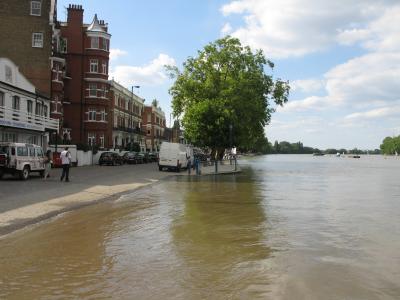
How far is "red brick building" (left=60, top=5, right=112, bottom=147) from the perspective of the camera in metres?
64.3

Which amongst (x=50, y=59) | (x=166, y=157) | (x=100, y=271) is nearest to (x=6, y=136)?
(x=166, y=157)

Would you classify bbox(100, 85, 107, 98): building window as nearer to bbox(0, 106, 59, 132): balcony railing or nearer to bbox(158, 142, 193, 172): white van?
bbox(0, 106, 59, 132): balcony railing

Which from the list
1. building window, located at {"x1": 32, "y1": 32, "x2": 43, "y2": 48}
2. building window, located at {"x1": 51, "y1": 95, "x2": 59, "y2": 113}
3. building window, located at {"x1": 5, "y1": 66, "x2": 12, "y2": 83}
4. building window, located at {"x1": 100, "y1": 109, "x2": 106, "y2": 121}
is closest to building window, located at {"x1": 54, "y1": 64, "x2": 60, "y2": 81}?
building window, located at {"x1": 51, "y1": 95, "x2": 59, "y2": 113}

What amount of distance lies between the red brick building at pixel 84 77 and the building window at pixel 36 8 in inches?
551

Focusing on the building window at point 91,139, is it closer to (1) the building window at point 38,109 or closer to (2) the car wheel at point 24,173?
(1) the building window at point 38,109

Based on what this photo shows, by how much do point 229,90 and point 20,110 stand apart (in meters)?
28.4

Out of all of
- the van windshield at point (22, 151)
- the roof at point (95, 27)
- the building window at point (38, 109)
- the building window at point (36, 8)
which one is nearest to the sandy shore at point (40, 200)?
the van windshield at point (22, 151)

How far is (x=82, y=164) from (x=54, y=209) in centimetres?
3618

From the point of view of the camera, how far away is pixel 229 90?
60156mm

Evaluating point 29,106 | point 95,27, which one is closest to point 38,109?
point 29,106

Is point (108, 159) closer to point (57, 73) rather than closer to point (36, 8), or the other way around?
point (57, 73)

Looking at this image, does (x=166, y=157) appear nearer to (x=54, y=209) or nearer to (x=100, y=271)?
(x=54, y=209)

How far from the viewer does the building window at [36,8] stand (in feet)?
162

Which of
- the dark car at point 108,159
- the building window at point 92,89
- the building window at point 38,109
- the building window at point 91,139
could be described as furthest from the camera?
the building window at point 91,139
